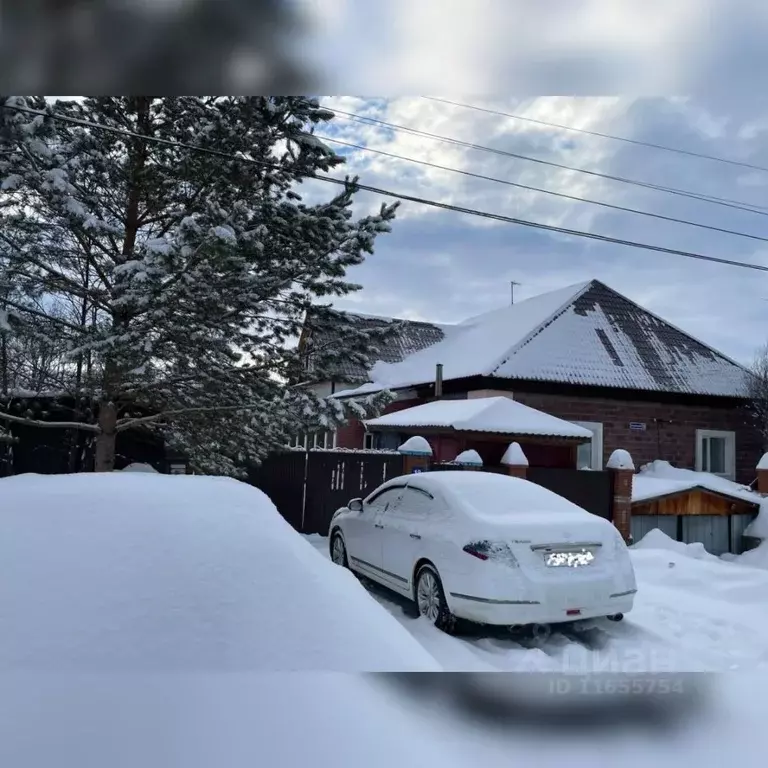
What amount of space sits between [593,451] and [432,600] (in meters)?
10.7

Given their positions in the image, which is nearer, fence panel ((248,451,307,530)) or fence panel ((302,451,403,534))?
fence panel ((302,451,403,534))

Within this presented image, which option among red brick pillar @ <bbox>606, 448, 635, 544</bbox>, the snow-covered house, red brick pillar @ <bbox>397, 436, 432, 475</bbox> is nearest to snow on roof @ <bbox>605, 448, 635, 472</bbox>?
red brick pillar @ <bbox>606, 448, 635, 544</bbox>

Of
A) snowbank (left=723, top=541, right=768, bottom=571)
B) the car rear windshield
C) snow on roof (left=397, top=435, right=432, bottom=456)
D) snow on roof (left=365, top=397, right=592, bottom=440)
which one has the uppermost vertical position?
snow on roof (left=365, top=397, right=592, bottom=440)

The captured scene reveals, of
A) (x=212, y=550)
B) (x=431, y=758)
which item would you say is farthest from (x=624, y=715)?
(x=212, y=550)

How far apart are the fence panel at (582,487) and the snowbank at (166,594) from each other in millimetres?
7887

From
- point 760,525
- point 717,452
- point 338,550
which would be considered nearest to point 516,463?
point 338,550

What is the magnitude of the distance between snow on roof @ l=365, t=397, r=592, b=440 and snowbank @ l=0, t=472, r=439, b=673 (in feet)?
27.7

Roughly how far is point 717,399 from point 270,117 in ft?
45.9

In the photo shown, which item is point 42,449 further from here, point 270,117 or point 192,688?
point 192,688

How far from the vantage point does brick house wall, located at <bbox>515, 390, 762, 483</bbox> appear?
583 inches

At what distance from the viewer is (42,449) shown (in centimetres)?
1171

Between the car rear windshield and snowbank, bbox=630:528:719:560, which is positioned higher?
the car rear windshield

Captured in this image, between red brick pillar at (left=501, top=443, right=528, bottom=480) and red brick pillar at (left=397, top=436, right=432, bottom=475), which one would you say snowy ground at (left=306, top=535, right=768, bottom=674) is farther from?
red brick pillar at (left=397, top=436, right=432, bottom=475)

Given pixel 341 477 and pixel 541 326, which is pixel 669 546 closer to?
pixel 341 477
